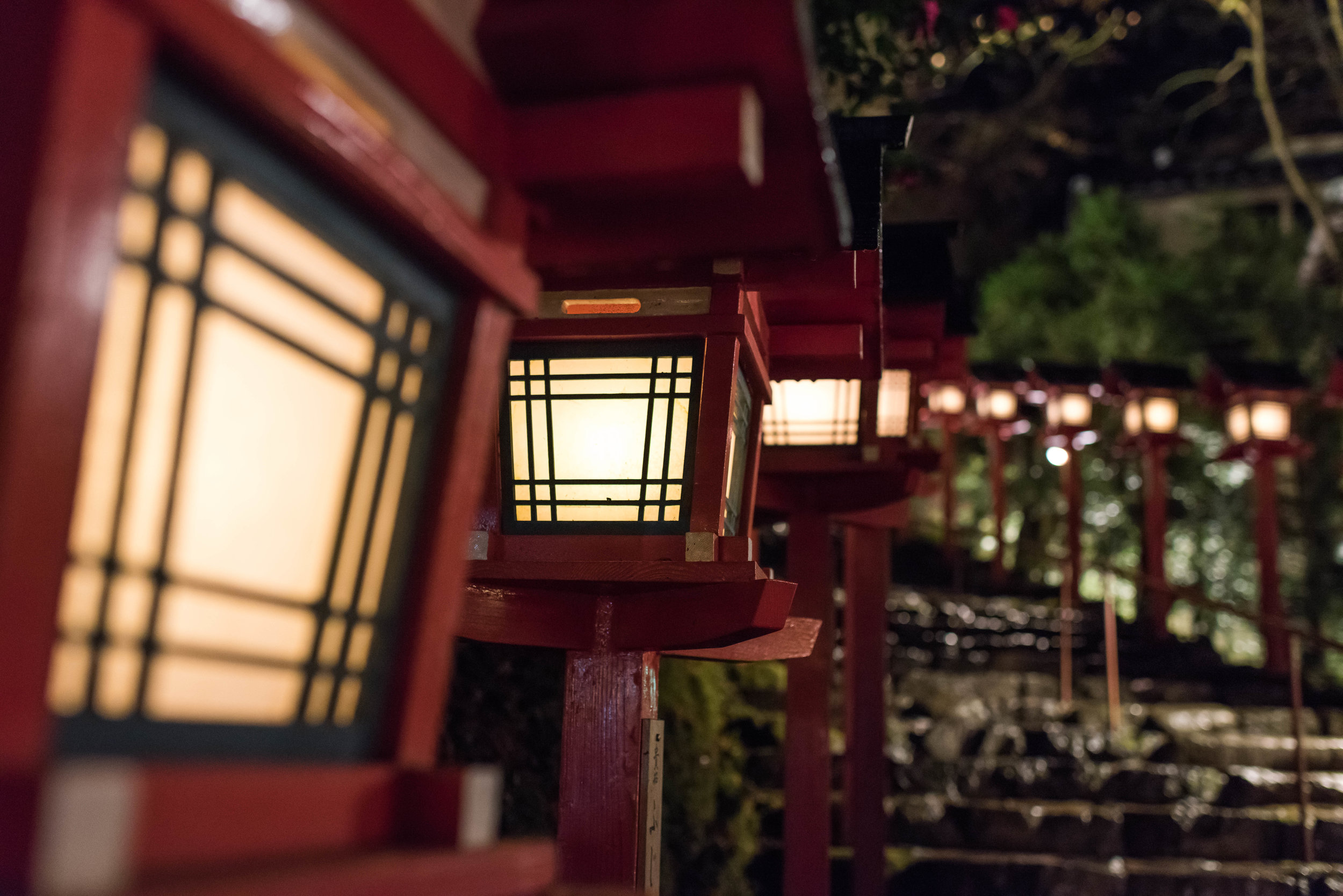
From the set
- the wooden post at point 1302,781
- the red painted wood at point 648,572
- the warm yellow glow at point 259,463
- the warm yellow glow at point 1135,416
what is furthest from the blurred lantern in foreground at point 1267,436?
the warm yellow glow at point 259,463

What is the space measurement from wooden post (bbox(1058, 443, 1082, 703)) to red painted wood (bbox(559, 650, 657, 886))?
806 cm

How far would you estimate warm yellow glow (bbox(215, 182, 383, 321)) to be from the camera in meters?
1.74

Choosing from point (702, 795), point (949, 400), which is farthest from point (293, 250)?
point (949, 400)

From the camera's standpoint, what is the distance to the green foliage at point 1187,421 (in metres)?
19.5

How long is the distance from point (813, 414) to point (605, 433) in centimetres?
295

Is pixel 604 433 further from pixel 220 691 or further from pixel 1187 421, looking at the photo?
pixel 1187 421

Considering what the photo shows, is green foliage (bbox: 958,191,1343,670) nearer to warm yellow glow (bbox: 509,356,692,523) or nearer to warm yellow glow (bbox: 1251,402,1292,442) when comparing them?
warm yellow glow (bbox: 1251,402,1292,442)

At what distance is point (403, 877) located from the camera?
5.85 ft

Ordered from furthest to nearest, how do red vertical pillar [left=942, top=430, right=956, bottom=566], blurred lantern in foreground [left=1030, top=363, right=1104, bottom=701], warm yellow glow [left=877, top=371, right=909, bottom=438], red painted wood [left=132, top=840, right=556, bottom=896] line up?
red vertical pillar [left=942, top=430, right=956, bottom=566] → blurred lantern in foreground [left=1030, top=363, right=1104, bottom=701] → warm yellow glow [left=877, top=371, right=909, bottom=438] → red painted wood [left=132, top=840, right=556, bottom=896]

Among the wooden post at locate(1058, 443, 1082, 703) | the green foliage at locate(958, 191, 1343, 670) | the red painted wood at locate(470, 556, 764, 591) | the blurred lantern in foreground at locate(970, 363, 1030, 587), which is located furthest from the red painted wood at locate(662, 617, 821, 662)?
the green foliage at locate(958, 191, 1343, 670)

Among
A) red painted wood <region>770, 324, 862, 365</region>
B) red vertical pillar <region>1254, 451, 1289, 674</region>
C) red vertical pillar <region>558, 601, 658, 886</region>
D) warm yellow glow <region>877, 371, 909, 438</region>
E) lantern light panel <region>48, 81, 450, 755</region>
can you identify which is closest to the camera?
lantern light panel <region>48, 81, 450, 755</region>

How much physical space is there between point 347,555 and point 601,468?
195cm

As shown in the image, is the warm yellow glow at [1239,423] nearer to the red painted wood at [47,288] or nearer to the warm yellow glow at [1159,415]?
the warm yellow glow at [1159,415]

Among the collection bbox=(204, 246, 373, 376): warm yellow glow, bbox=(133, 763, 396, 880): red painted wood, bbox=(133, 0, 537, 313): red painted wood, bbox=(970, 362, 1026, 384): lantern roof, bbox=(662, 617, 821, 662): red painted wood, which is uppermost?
bbox=(970, 362, 1026, 384): lantern roof
